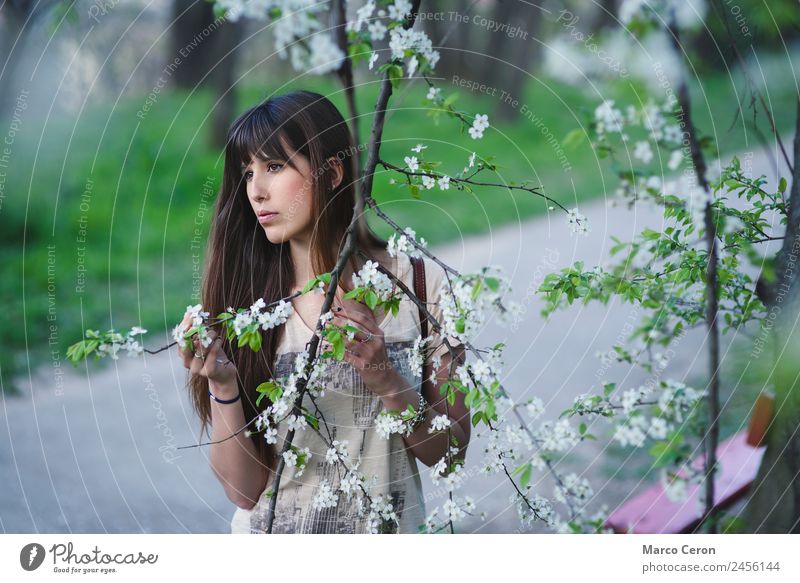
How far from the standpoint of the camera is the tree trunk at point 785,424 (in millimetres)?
1034

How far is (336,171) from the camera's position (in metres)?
0.99

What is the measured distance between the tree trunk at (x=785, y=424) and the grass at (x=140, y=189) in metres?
0.18

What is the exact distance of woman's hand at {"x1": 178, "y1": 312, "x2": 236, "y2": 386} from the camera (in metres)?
0.90

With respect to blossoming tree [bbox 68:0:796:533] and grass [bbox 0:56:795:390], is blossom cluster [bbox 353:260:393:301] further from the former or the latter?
grass [bbox 0:56:795:390]

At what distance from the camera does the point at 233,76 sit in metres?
1.23

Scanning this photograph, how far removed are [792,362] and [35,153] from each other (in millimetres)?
1089

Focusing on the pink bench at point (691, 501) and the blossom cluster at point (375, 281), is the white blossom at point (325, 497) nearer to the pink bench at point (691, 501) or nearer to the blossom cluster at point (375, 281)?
the blossom cluster at point (375, 281)

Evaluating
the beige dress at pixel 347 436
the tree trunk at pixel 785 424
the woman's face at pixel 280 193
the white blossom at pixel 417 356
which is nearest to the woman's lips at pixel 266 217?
the woman's face at pixel 280 193

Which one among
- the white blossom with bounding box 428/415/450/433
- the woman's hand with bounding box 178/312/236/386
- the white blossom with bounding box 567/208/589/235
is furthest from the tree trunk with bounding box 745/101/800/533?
the woman's hand with bounding box 178/312/236/386

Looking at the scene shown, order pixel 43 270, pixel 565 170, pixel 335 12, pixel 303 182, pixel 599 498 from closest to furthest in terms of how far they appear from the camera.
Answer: pixel 303 182 → pixel 335 12 → pixel 43 270 → pixel 599 498 → pixel 565 170

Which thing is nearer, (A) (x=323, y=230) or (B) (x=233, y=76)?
(A) (x=323, y=230)

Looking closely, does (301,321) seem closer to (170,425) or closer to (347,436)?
(347,436)
